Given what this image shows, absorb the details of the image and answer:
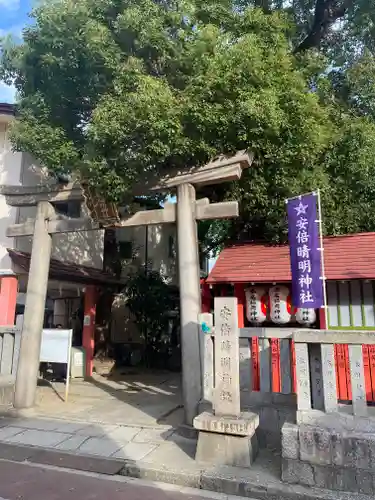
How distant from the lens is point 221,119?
6949mm

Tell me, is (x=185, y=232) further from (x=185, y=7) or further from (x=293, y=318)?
(x=185, y=7)

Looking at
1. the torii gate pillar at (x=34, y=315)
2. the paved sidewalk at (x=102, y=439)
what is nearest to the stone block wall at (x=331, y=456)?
the paved sidewalk at (x=102, y=439)

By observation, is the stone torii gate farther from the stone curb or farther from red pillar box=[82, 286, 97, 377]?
red pillar box=[82, 286, 97, 377]

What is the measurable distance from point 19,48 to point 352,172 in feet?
28.3

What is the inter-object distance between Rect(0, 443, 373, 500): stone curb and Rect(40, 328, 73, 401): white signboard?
2.87 meters

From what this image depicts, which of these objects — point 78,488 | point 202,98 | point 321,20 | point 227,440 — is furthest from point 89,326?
point 321,20

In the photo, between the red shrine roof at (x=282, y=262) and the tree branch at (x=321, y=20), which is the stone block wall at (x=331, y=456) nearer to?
the red shrine roof at (x=282, y=262)

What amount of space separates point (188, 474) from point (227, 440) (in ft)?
2.22

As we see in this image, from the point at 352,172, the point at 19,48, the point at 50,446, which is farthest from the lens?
the point at 19,48

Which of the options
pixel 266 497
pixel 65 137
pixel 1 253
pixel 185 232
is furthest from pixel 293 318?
pixel 1 253

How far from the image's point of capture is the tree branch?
1118 centimetres

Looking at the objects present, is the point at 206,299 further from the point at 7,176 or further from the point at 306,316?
the point at 7,176

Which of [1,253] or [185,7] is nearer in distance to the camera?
[185,7]

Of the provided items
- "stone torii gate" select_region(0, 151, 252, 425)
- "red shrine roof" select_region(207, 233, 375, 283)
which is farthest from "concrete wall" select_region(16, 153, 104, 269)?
"red shrine roof" select_region(207, 233, 375, 283)
